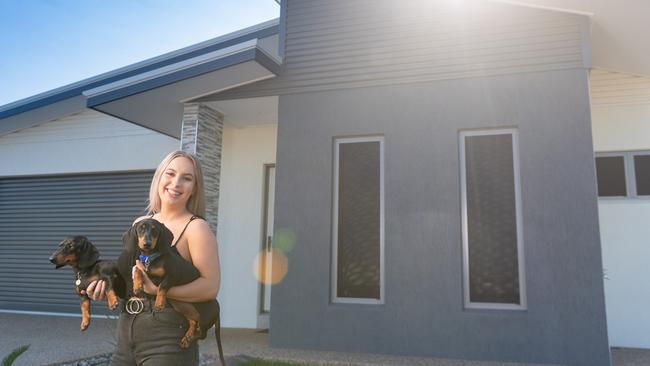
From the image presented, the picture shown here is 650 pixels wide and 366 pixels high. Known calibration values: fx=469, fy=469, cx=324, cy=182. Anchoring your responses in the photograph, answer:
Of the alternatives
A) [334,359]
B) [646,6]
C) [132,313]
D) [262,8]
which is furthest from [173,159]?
[262,8]

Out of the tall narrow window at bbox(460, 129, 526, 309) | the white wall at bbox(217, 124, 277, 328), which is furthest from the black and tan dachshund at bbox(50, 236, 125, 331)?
the white wall at bbox(217, 124, 277, 328)

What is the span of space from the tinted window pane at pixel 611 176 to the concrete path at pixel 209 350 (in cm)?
213

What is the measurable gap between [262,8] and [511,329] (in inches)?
260

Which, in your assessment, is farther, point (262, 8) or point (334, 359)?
point (262, 8)

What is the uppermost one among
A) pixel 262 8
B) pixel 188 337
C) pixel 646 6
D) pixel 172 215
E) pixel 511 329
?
pixel 262 8

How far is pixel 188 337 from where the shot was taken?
5.30 ft

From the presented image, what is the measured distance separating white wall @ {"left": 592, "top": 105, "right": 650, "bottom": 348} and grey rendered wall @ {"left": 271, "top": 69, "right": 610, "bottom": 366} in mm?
2031

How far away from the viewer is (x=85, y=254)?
170 centimetres

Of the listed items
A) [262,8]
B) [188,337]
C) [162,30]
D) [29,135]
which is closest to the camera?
[188,337]

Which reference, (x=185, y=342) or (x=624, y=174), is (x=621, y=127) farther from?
A: (x=185, y=342)

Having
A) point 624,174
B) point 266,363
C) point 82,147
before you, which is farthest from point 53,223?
point 624,174

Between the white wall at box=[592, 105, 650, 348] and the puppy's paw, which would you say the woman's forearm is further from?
the white wall at box=[592, 105, 650, 348]

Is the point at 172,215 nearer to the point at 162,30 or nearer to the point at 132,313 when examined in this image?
the point at 132,313

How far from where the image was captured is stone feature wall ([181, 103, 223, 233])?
6.60m
